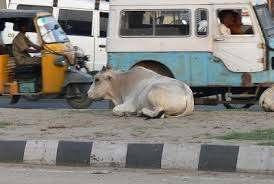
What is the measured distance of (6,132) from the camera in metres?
10.3

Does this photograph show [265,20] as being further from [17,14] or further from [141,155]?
[141,155]

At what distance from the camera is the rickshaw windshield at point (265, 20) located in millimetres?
13523

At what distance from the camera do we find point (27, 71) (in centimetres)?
1538

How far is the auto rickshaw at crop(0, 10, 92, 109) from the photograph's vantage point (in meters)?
15.2

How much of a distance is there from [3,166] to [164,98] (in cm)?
306

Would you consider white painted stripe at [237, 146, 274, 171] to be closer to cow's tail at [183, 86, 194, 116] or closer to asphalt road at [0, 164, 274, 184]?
asphalt road at [0, 164, 274, 184]

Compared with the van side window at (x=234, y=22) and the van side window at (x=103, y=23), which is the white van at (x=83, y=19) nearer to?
the van side window at (x=103, y=23)

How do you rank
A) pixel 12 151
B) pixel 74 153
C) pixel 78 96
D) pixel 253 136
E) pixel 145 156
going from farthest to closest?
pixel 78 96, pixel 253 136, pixel 12 151, pixel 74 153, pixel 145 156

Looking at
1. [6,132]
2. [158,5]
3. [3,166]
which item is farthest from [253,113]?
[3,166]

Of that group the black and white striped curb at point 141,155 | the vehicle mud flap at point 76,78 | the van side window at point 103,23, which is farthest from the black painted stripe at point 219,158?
the van side window at point 103,23

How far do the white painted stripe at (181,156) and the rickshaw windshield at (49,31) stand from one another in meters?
7.24

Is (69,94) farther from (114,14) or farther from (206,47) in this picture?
(206,47)

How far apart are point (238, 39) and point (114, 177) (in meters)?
6.03

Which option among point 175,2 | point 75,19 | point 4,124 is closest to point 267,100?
point 175,2
